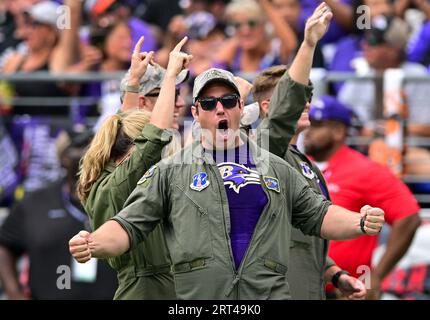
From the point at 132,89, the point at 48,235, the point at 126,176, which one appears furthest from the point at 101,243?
the point at 48,235

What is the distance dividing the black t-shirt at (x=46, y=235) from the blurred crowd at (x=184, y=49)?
0.18 meters

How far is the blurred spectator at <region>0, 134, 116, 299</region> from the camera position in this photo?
9836 millimetres

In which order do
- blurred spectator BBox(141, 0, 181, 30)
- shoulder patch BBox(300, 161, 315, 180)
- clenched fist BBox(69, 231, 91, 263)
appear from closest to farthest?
clenched fist BBox(69, 231, 91, 263), shoulder patch BBox(300, 161, 315, 180), blurred spectator BBox(141, 0, 181, 30)

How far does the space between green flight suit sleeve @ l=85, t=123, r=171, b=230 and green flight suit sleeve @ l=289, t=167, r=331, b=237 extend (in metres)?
0.69

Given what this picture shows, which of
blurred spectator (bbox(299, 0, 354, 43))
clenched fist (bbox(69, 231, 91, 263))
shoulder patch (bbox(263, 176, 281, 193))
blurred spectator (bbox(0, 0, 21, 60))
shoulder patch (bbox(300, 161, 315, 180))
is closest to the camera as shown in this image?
clenched fist (bbox(69, 231, 91, 263))

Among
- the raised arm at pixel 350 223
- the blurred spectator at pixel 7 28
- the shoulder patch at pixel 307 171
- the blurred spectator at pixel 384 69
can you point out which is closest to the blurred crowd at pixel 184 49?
the blurred spectator at pixel 384 69

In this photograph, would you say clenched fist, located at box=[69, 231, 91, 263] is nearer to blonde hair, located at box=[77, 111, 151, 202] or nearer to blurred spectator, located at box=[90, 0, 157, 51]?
blonde hair, located at box=[77, 111, 151, 202]

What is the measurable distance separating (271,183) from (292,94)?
0.74 meters

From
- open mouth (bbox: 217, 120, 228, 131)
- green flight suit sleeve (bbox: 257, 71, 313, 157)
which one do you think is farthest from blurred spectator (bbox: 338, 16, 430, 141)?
open mouth (bbox: 217, 120, 228, 131)

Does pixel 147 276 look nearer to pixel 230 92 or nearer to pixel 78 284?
pixel 230 92

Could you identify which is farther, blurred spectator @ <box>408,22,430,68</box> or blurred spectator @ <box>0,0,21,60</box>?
blurred spectator @ <box>0,0,21,60</box>

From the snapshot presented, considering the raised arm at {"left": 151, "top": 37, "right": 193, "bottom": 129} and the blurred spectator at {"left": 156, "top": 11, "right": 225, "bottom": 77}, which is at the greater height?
the blurred spectator at {"left": 156, "top": 11, "right": 225, "bottom": 77}

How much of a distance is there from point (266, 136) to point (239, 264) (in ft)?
3.78
